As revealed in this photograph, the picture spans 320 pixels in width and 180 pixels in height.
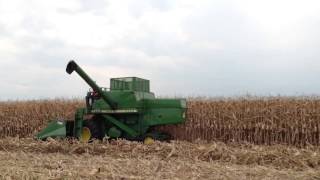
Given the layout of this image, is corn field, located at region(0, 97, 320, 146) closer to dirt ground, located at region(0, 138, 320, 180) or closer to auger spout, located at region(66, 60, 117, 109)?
auger spout, located at region(66, 60, 117, 109)

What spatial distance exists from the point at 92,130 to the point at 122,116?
3.43 feet

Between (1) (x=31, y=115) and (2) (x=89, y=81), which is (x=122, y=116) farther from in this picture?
(1) (x=31, y=115)

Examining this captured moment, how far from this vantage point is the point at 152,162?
9.91 m

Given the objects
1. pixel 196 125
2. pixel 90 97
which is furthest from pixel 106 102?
pixel 196 125

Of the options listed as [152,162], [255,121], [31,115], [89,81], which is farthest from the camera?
[31,115]

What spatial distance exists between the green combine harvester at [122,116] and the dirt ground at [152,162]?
7.74ft

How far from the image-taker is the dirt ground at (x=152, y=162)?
26.9 ft

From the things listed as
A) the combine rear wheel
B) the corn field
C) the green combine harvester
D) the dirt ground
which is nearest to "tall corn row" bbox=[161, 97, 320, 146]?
the corn field

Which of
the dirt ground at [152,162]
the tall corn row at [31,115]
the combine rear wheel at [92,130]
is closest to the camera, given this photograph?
the dirt ground at [152,162]

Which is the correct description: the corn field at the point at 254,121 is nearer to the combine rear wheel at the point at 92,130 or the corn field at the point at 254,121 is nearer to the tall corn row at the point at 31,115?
the combine rear wheel at the point at 92,130

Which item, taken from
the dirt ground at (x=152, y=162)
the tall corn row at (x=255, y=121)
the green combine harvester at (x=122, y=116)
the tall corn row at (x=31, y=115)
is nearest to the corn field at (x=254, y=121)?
the tall corn row at (x=255, y=121)

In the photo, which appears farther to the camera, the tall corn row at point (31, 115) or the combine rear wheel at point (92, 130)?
the tall corn row at point (31, 115)

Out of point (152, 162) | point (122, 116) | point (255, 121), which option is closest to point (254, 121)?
point (255, 121)

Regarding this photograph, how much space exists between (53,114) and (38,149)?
41.6 feet
